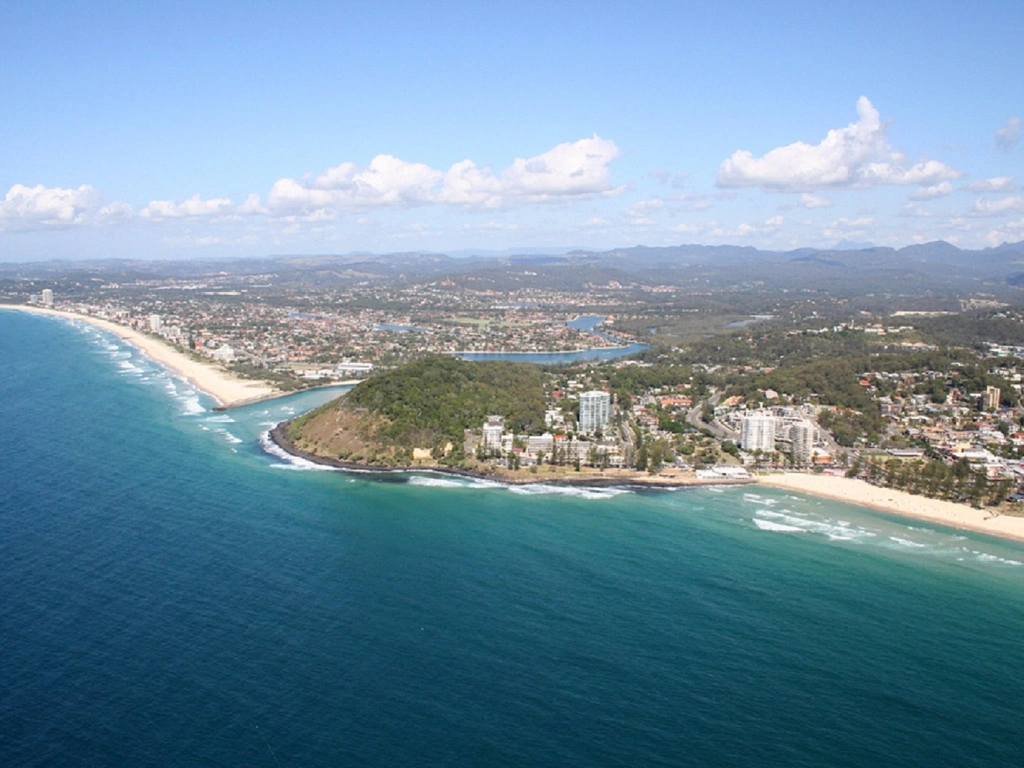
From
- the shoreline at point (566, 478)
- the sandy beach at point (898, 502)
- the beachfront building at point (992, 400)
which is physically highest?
the beachfront building at point (992, 400)

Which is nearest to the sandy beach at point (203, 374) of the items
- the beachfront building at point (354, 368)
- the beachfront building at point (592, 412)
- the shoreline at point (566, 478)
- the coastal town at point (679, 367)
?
the coastal town at point (679, 367)

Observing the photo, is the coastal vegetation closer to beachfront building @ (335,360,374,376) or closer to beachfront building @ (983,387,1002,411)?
beachfront building @ (335,360,374,376)

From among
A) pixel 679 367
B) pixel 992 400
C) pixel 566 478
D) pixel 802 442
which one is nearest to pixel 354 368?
pixel 679 367

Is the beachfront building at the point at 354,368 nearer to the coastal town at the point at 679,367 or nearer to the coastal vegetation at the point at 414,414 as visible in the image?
the coastal town at the point at 679,367

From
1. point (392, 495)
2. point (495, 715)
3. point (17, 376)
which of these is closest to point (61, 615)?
point (495, 715)

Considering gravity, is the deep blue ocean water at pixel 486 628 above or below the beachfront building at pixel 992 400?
below

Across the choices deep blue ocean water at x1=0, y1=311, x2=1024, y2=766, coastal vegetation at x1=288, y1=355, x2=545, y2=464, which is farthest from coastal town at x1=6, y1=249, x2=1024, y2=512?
deep blue ocean water at x1=0, y1=311, x2=1024, y2=766

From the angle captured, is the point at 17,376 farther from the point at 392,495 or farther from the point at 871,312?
the point at 871,312
